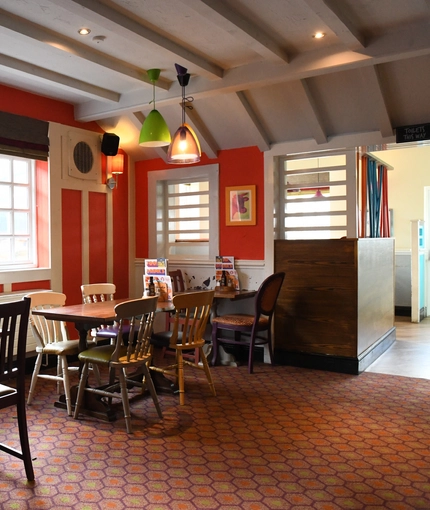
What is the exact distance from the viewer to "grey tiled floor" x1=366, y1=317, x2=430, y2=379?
16.7ft

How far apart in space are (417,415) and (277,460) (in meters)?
1.40

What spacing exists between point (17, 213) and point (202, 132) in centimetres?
220

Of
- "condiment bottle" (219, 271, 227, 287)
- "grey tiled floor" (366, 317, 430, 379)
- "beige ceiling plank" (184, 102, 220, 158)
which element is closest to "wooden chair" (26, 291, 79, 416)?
"condiment bottle" (219, 271, 227, 287)

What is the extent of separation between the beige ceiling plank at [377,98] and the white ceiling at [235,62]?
1 cm

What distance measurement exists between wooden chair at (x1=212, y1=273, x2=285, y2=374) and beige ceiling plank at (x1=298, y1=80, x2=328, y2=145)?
1478 millimetres

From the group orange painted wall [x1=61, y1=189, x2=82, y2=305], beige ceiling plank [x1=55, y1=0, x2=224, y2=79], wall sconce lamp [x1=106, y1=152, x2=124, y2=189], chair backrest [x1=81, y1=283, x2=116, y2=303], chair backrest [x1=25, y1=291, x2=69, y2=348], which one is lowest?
chair backrest [x1=25, y1=291, x2=69, y2=348]

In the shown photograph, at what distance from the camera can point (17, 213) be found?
5258 millimetres

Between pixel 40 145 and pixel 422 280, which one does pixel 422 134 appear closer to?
pixel 40 145

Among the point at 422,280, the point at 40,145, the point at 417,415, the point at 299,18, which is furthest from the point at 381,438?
the point at 422,280

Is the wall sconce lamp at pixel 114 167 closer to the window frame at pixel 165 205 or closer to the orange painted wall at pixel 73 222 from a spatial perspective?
the orange painted wall at pixel 73 222

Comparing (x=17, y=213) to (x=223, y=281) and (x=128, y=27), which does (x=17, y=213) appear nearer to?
(x=223, y=281)

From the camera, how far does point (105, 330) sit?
468cm

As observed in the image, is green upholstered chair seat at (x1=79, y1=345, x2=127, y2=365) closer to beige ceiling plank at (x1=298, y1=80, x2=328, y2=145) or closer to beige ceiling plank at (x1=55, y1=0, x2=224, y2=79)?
beige ceiling plank at (x1=55, y1=0, x2=224, y2=79)

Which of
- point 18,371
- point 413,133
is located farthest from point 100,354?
point 413,133
